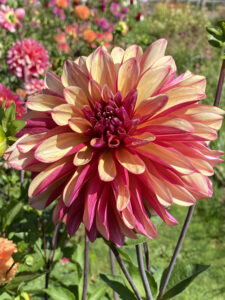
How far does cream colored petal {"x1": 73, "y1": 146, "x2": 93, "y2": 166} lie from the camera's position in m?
0.58

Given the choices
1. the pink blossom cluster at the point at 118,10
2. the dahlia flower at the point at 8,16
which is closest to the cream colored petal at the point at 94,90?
the dahlia flower at the point at 8,16

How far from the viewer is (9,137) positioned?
0.64m

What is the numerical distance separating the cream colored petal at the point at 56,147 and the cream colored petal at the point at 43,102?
0.19ft

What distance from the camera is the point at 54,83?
2.18 feet


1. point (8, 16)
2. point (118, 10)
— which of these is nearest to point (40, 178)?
point (8, 16)

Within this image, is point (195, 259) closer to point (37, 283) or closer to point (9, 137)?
point (37, 283)

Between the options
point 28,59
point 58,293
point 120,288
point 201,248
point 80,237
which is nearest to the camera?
point 120,288

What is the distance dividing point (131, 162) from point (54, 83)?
0.22m

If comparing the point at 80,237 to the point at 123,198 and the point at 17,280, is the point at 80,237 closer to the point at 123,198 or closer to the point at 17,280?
the point at 17,280

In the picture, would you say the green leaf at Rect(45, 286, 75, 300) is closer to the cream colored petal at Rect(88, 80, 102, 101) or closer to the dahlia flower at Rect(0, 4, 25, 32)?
the cream colored petal at Rect(88, 80, 102, 101)

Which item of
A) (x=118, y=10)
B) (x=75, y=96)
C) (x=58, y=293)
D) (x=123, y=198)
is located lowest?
(x=58, y=293)

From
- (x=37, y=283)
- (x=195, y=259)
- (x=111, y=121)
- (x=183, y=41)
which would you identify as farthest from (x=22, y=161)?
(x=183, y=41)

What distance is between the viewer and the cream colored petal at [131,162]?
561mm

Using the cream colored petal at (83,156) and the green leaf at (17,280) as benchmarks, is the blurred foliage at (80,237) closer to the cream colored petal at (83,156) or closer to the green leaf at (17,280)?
the green leaf at (17,280)
